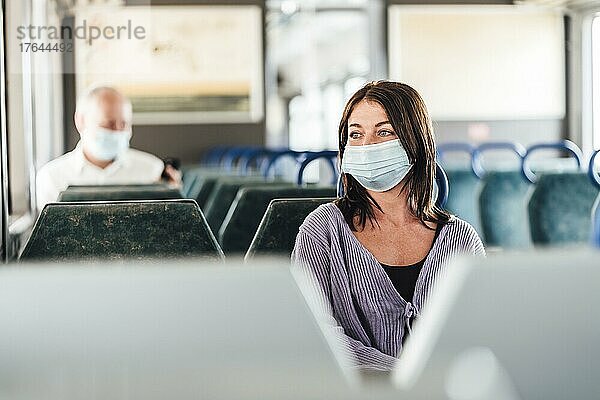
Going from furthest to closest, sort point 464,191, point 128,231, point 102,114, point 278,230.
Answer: point 464,191
point 102,114
point 278,230
point 128,231

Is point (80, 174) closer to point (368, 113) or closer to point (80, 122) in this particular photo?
point (80, 122)

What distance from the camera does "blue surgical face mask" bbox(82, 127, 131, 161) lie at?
5.52m

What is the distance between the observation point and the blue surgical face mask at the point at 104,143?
217 inches

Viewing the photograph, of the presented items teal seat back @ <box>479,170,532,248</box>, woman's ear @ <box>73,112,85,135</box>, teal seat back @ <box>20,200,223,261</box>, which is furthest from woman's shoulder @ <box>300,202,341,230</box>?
teal seat back @ <box>479,170,532,248</box>

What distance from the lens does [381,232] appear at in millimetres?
2529

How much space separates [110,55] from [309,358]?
619cm

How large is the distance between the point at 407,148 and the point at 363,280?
355 millimetres

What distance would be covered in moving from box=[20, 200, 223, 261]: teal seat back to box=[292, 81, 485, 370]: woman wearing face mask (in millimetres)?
417

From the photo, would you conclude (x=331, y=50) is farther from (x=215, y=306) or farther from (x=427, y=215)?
(x=215, y=306)

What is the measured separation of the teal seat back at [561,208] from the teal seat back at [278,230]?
2.28 metres

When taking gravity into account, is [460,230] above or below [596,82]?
below

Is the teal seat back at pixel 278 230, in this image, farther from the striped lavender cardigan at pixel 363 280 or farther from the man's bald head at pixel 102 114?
the man's bald head at pixel 102 114

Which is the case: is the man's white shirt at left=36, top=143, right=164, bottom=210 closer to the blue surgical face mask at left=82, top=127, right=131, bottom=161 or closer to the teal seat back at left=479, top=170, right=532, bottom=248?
the blue surgical face mask at left=82, top=127, right=131, bottom=161

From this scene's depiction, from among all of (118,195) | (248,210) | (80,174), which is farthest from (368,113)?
(80,174)
